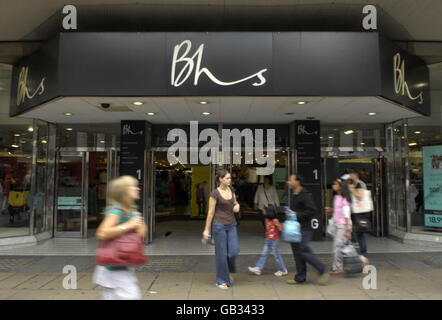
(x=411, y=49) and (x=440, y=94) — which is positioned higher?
(x=411, y=49)

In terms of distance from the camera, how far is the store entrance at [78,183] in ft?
30.1

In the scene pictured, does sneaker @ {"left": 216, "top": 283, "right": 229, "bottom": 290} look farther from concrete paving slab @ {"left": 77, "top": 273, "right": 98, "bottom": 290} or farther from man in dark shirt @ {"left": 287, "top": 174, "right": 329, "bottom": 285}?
concrete paving slab @ {"left": 77, "top": 273, "right": 98, "bottom": 290}

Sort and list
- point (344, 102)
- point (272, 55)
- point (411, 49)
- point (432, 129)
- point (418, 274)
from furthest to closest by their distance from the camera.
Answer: point (432, 129) → point (411, 49) → point (344, 102) → point (272, 55) → point (418, 274)

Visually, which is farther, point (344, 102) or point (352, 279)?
point (344, 102)

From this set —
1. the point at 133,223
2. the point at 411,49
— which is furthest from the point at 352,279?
the point at 411,49

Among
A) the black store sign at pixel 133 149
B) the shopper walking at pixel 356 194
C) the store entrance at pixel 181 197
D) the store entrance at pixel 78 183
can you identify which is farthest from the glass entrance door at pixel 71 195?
the shopper walking at pixel 356 194

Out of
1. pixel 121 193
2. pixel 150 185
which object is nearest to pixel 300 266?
pixel 121 193

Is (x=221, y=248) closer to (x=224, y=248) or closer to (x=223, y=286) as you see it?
(x=224, y=248)

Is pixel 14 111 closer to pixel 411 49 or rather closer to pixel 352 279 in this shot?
pixel 352 279

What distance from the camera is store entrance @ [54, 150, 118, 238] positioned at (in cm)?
916

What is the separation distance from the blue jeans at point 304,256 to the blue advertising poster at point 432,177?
5532mm

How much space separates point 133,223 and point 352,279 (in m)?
3.87

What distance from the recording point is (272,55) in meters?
5.89

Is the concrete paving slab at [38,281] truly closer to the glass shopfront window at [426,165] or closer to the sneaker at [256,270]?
the sneaker at [256,270]
